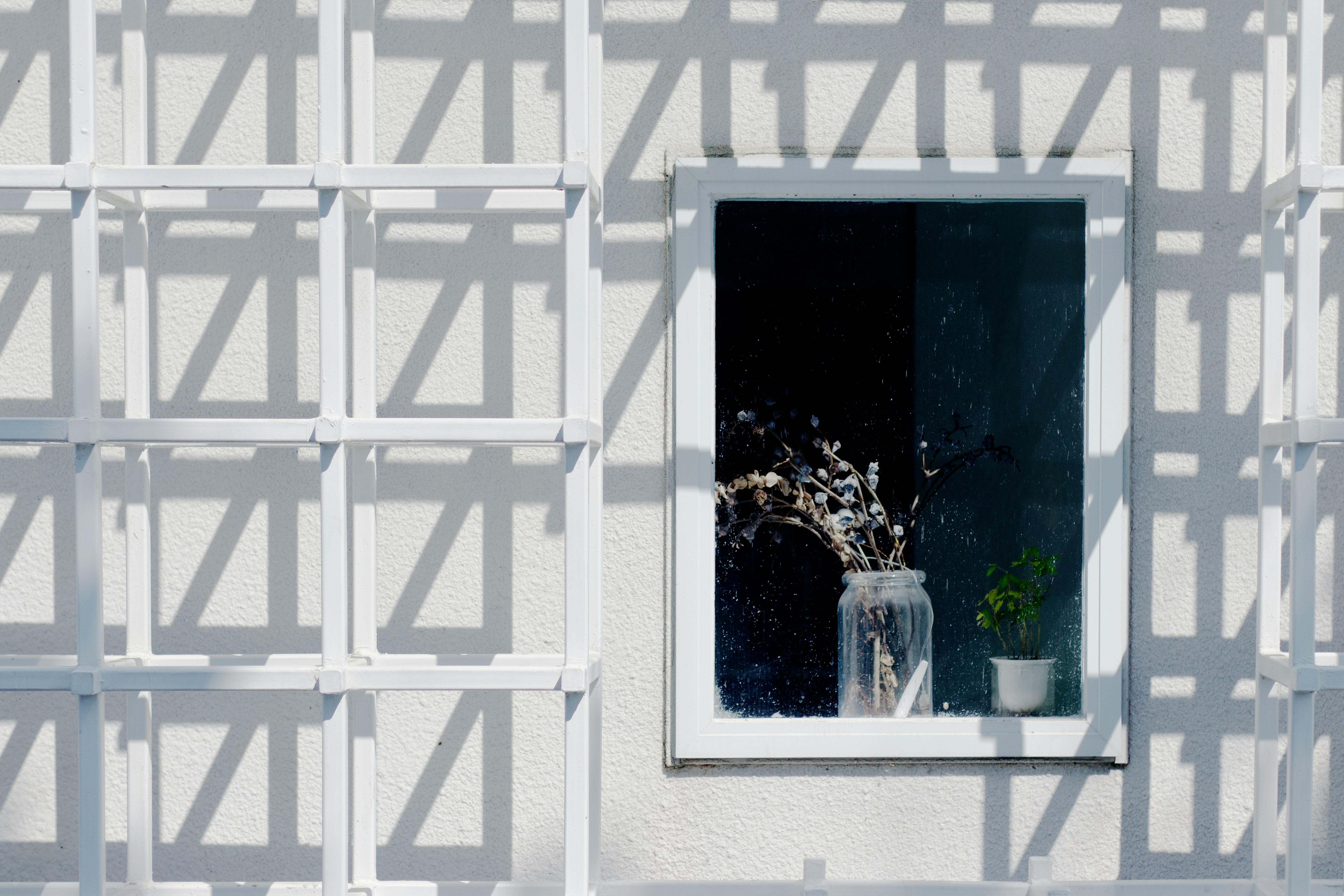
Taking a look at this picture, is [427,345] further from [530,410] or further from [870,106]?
[870,106]

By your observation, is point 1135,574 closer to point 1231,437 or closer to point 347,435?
point 1231,437

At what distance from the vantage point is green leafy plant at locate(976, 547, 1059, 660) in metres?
2.36

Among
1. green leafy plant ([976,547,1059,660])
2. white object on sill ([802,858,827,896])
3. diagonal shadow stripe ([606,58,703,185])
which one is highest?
diagonal shadow stripe ([606,58,703,185])

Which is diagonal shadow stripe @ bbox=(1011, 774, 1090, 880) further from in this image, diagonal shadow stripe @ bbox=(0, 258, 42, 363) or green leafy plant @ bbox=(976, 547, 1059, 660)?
diagonal shadow stripe @ bbox=(0, 258, 42, 363)

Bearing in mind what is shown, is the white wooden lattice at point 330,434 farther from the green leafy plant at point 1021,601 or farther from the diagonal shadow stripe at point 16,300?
the green leafy plant at point 1021,601

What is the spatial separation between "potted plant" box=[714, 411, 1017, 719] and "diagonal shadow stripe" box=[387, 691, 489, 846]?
0.66 meters

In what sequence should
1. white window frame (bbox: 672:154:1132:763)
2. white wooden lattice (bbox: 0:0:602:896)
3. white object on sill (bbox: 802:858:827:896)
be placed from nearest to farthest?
white wooden lattice (bbox: 0:0:602:896) → white object on sill (bbox: 802:858:827:896) → white window frame (bbox: 672:154:1132:763)

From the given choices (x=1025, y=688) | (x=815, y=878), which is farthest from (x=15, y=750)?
(x=1025, y=688)

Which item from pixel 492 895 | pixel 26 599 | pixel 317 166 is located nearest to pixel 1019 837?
pixel 492 895

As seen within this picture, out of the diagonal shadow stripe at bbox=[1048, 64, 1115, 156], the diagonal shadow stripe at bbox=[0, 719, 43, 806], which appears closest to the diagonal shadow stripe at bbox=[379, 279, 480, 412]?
the diagonal shadow stripe at bbox=[0, 719, 43, 806]

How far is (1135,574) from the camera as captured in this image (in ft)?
7.68

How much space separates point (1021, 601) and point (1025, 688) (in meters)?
0.19

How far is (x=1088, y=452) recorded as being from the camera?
233 centimetres

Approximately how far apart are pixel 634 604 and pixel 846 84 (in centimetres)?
122
